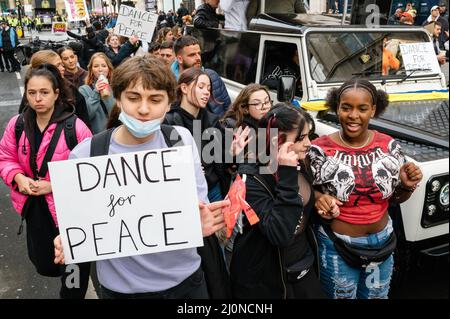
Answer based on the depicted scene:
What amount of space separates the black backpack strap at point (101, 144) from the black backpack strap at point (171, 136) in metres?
0.24

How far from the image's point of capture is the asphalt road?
9.22 ft

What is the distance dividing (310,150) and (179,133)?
81 cm

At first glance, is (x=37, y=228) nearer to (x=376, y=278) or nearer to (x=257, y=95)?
(x=257, y=95)

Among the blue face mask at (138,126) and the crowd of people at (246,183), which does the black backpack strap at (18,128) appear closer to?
the crowd of people at (246,183)

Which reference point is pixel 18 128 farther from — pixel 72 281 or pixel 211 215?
pixel 211 215

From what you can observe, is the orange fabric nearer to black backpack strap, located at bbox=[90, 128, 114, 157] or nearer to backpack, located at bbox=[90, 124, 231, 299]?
backpack, located at bbox=[90, 124, 231, 299]

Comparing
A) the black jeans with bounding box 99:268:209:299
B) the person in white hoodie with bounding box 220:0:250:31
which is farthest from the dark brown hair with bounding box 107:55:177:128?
the person in white hoodie with bounding box 220:0:250:31

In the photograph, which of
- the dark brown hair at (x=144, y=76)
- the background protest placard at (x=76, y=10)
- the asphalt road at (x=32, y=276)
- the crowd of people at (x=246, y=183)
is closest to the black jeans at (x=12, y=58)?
the background protest placard at (x=76, y=10)

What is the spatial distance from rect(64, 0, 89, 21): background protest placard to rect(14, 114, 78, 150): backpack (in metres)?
6.49

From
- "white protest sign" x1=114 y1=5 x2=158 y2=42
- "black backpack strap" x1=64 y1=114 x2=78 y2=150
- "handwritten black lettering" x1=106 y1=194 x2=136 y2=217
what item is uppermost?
"white protest sign" x1=114 y1=5 x2=158 y2=42

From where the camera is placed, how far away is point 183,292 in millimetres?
1914

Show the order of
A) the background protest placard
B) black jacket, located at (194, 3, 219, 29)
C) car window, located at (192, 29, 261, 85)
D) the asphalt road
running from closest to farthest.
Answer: the asphalt road → car window, located at (192, 29, 261, 85) → black jacket, located at (194, 3, 219, 29) → the background protest placard

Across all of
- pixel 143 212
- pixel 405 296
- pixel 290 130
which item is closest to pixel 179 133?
pixel 143 212

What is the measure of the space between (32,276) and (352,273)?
2612mm
